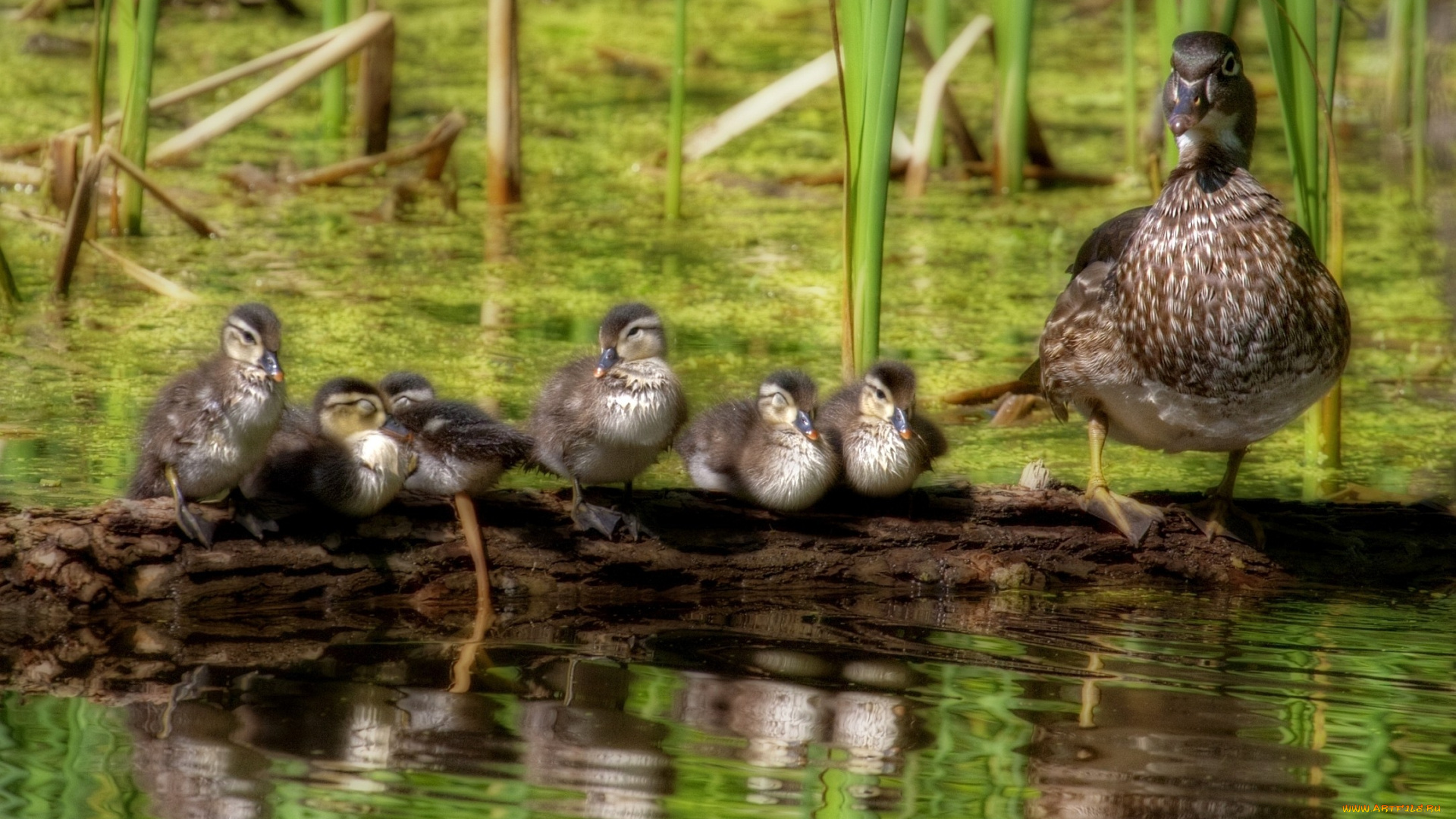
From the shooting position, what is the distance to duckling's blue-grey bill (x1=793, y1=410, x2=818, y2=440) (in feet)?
14.6

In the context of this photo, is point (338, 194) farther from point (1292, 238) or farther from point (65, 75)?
point (1292, 238)

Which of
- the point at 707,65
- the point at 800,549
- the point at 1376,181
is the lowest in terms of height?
the point at 800,549

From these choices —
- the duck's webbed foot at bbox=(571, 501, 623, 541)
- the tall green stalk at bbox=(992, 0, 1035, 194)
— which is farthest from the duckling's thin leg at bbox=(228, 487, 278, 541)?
the tall green stalk at bbox=(992, 0, 1035, 194)

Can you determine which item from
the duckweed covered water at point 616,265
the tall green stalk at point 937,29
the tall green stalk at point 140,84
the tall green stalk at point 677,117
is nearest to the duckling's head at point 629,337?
the duckweed covered water at point 616,265

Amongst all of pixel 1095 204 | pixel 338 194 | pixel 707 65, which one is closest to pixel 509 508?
pixel 338 194

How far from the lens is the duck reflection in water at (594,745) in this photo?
316cm

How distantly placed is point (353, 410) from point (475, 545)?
0.42m

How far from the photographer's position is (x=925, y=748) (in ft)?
11.4

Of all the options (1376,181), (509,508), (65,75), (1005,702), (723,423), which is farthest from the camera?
(65,75)

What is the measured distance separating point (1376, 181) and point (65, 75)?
7.21 metres

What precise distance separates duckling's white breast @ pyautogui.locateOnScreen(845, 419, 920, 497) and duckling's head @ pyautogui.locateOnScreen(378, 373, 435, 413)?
106 cm

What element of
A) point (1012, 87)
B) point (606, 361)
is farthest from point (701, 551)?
point (1012, 87)

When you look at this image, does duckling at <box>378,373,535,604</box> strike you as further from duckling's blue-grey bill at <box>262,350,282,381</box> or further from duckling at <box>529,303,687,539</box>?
duckling's blue-grey bill at <box>262,350,282,381</box>

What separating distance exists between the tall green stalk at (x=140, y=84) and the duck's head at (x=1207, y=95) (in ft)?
12.7
